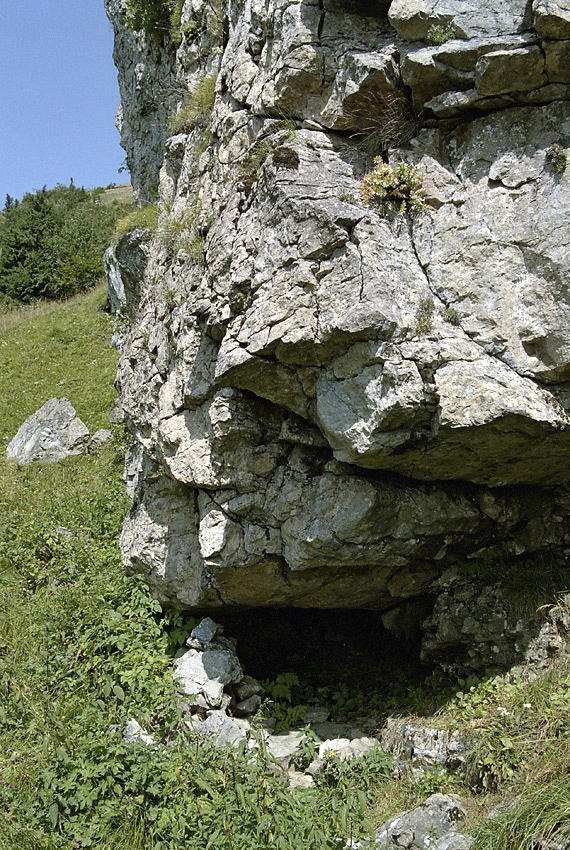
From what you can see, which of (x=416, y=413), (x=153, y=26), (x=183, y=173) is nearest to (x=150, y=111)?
(x=153, y=26)

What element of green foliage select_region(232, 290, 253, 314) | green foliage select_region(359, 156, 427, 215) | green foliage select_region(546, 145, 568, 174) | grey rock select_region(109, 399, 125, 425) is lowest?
grey rock select_region(109, 399, 125, 425)

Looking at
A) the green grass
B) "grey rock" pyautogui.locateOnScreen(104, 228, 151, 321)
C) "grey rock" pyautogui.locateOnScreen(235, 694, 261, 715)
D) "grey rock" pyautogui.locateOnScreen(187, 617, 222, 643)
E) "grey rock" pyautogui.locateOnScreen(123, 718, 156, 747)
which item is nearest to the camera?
"grey rock" pyautogui.locateOnScreen(123, 718, 156, 747)

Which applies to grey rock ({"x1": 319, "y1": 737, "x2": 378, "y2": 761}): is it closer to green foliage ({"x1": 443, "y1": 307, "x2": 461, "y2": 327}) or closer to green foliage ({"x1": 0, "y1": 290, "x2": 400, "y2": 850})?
green foliage ({"x1": 0, "y1": 290, "x2": 400, "y2": 850})

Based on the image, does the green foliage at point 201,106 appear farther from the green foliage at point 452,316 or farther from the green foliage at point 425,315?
the green foliage at point 452,316

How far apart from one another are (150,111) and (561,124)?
8.65 meters

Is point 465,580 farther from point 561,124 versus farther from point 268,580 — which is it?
point 561,124

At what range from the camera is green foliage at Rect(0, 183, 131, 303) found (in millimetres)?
25578

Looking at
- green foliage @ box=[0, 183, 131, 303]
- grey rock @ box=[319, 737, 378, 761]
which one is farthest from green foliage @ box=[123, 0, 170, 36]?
green foliage @ box=[0, 183, 131, 303]

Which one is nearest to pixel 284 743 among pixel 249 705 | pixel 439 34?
pixel 249 705

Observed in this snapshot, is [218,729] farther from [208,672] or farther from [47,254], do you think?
[47,254]

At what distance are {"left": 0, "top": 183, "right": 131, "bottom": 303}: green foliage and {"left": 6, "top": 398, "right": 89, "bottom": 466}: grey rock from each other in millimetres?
14474

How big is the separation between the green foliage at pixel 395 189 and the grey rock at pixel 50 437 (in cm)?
833

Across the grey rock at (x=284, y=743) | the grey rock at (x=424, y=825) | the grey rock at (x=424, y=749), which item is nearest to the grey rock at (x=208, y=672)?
the grey rock at (x=284, y=743)

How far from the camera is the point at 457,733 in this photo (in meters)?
5.78
